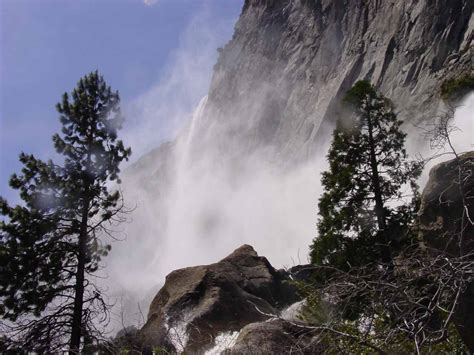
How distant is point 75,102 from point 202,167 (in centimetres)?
6607

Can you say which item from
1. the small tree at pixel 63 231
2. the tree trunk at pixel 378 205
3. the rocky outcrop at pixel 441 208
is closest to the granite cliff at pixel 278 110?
the tree trunk at pixel 378 205

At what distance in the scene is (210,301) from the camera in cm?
1416

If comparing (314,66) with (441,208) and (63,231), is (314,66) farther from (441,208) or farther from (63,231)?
(441,208)

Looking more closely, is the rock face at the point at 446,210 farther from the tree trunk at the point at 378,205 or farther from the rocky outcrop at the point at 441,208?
the tree trunk at the point at 378,205

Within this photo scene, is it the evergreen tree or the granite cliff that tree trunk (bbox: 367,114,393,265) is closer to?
the evergreen tree

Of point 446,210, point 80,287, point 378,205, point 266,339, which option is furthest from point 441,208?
point 378,205

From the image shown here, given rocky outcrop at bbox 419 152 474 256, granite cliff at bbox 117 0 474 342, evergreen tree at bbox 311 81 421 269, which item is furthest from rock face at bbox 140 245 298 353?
granite cliff at bbox 117 0 474 342

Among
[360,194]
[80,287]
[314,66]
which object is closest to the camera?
[80,287]

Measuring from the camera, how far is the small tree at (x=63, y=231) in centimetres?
1312

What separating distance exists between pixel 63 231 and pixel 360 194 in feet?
31.1

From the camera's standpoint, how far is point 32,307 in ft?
44.1

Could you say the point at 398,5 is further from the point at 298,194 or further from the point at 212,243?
the point at 212,243

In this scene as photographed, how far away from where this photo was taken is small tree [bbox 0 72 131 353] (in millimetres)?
13125

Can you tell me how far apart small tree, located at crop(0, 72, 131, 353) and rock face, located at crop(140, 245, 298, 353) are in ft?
6.28
